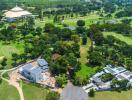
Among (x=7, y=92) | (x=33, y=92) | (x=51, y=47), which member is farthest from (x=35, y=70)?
(x=51, y=47)

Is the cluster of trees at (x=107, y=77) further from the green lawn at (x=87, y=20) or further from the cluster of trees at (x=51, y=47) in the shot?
the green lawn at (x=87, y=20)

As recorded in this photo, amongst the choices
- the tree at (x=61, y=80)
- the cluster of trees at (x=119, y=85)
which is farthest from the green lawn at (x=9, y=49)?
the cluster of trees at (x=119, y=85)

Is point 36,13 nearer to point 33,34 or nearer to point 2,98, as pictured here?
point 33,34

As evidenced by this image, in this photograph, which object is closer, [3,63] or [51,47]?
[3,63]

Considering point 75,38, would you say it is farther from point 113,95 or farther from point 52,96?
point 52,96

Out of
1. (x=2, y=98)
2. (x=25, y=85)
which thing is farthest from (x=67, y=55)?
(x=2, y=98)

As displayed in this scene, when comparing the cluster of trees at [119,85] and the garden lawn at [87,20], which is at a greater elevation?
Result: the cluster of trees at [119,85]

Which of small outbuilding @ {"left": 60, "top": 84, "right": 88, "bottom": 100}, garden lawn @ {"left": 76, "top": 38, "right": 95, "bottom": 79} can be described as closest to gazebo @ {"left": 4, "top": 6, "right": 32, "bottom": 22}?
garden lawn @ {"left": 76, "top": 38, "right": 95, "bottom": 79}
